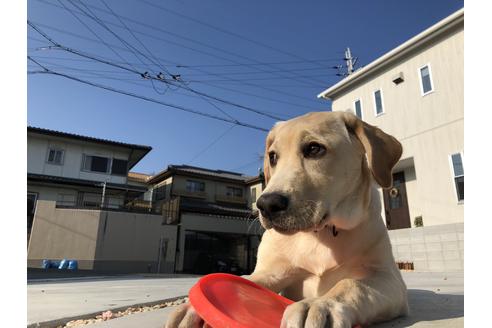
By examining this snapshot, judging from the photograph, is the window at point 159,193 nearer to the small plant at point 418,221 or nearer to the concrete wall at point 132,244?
the concrete wall at point 132,244

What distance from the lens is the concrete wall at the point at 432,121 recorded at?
10242 mm

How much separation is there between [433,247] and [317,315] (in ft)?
29.7

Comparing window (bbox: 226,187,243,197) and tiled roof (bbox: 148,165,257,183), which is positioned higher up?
tiled roof (bbox: 148,165,257,183)

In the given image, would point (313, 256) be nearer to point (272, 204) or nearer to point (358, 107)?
point (272, 204)

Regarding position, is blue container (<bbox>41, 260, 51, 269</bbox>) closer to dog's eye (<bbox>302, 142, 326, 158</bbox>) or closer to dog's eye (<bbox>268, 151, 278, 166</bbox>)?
dog's eye (<bbox>268, 151, 278, 166</bbox>)

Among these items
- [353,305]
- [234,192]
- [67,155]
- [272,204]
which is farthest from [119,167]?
[353,305]

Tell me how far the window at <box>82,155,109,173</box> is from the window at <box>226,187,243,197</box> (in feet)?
32.8

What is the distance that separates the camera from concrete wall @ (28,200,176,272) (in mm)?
17797

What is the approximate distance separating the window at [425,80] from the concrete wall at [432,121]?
Answer: 0.13m

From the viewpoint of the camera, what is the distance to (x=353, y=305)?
1.34 meters

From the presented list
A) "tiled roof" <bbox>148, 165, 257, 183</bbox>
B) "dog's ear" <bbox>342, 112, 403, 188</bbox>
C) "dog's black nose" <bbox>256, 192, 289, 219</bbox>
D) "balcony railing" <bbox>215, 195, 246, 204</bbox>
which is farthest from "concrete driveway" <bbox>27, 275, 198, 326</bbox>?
"balcony railing" <bbox>215, 195, 246, 204</bbox>
